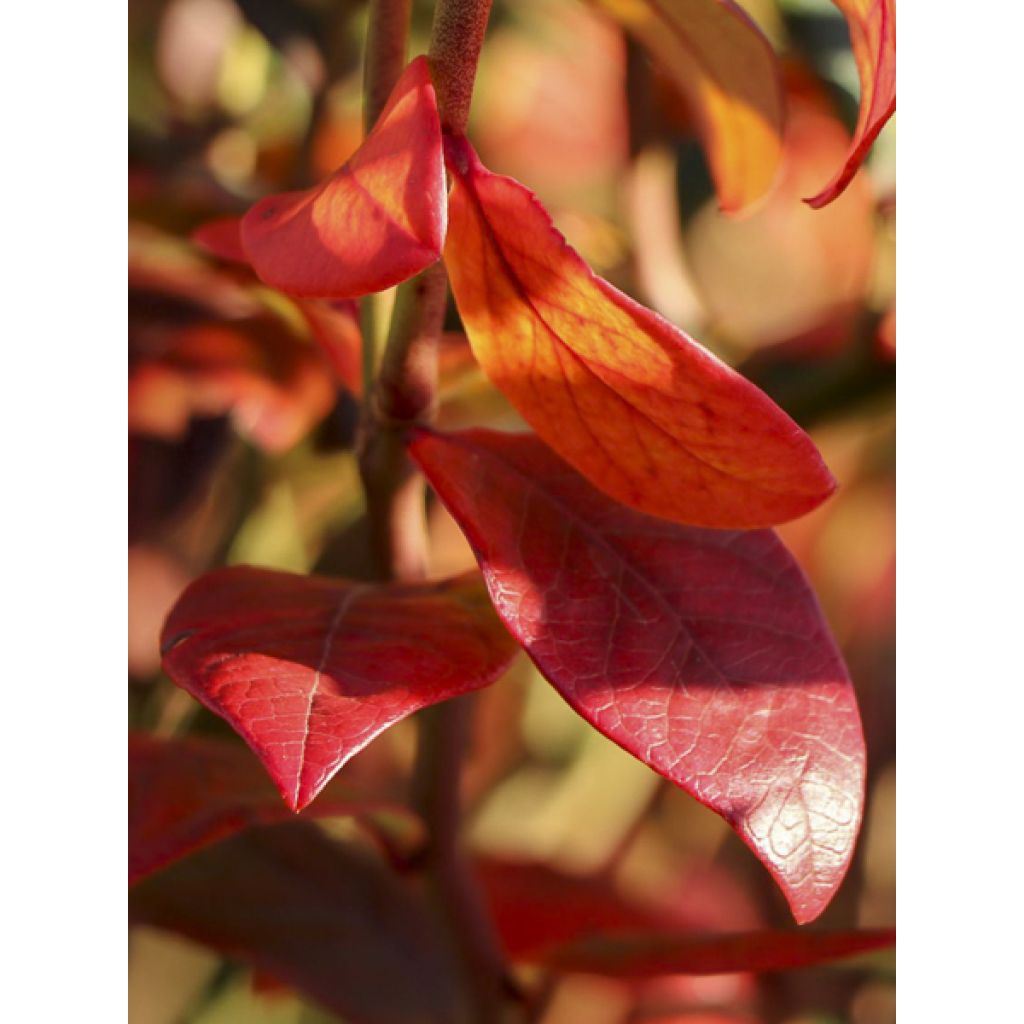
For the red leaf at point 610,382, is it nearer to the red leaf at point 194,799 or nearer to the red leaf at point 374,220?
the red leaf at point 374,220

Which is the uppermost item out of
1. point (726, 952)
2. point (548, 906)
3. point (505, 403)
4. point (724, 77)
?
point (724, 77)

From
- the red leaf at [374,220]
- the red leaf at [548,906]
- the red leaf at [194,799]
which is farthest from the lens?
the red leaf at [548,906]

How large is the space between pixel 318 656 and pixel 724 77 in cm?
27

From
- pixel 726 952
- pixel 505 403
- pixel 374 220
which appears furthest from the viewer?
pixel 505 403

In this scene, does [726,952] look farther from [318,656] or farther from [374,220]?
[374,220]

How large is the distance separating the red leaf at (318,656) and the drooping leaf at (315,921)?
17 cm

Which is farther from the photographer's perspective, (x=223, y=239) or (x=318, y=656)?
(x=223, y=239)

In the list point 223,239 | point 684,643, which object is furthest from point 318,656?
point 223,239

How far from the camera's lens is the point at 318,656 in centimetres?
38

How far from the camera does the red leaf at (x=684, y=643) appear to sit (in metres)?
0.34

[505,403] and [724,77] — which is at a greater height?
[724,77]

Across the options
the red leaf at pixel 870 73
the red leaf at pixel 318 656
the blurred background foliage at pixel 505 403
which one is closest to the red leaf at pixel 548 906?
the blurred background foliage at pixel 505 403
